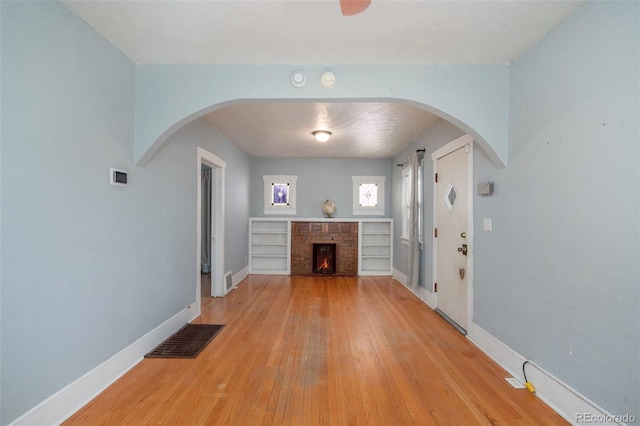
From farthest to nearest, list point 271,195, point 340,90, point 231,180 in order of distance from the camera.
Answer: point 271,195, point 231,180, point 340,90

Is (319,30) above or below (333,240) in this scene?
above

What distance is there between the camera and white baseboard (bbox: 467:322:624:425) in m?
1.71

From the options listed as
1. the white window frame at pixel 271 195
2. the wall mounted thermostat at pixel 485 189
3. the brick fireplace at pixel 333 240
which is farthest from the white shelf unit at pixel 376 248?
the wall mounted thermostat at pixel 485 189

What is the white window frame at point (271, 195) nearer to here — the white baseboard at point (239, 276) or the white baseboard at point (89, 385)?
the white baseboard at point (239, 276)

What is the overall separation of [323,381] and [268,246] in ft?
15.0

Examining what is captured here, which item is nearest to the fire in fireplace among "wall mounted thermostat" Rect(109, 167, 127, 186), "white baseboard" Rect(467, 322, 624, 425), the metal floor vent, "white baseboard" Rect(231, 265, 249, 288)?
"white baseboard" Rect(231, 265, 249, 288)

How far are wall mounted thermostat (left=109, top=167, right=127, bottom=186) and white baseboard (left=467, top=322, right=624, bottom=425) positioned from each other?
11.1 feet

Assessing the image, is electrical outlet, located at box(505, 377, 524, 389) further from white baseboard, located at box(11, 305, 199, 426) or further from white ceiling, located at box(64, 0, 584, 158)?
white baseboard, located at box(11, 305, 199, 426)

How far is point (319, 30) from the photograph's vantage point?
2059mm

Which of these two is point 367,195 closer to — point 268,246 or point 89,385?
point 268,246

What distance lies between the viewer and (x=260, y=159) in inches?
265

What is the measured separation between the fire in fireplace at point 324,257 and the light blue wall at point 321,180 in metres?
0.70

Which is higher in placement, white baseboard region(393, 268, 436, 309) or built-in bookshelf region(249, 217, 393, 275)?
built-in bookshelf region(249, 217, 393, 275)

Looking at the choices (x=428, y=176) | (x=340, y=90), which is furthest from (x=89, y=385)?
(x=428, y=176)
